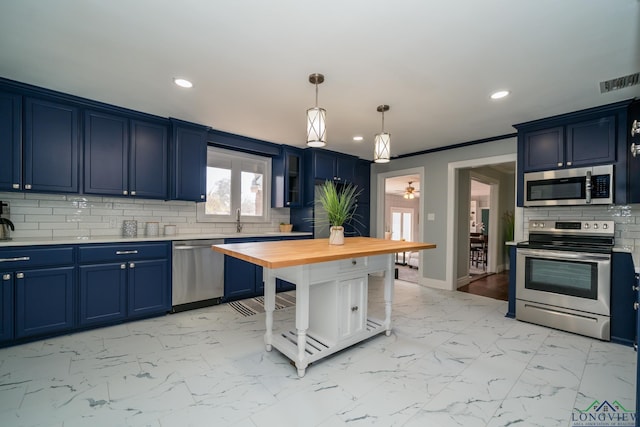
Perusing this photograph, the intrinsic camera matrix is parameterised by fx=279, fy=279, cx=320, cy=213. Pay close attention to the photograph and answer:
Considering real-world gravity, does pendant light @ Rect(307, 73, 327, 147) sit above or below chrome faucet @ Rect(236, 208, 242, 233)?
above

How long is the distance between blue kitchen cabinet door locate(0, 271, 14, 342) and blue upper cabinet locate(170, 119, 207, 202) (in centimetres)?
156

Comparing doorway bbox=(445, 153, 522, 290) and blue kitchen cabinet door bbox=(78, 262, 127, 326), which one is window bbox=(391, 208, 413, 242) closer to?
doorway bbox=(445, 153, 522, 290)

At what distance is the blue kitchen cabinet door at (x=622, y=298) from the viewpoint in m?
2.57

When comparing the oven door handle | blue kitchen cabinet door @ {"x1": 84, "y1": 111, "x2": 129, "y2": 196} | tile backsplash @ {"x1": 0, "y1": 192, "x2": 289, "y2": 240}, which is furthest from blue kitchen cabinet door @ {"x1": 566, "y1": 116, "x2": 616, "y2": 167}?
blue kitchen cabinet door @ {"x1": 84, "y1": 111, "x2": 129, "y2": 196}

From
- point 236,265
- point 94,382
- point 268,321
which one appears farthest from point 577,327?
point 94,382

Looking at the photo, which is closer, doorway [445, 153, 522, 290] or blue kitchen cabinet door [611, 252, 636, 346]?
blue kitchen cabinet door [611, 252, 636, 346]

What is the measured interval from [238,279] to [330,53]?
2.98m

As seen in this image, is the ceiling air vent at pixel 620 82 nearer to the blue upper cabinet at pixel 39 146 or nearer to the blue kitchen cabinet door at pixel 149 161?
the blue kitchen cabinet door at pixel 149 161

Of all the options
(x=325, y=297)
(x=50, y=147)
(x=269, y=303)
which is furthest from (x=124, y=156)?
(x=325, y=297)

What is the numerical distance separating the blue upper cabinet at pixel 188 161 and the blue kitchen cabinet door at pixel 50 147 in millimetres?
901

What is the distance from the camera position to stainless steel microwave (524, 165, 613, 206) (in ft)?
9.43

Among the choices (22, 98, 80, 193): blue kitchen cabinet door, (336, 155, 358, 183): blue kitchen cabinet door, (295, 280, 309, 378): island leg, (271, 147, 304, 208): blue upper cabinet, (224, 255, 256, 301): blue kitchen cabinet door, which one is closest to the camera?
(295, 280, 309, 378): island leg

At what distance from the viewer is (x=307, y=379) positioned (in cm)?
199

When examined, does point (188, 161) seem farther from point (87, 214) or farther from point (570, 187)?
point (570, 187)
